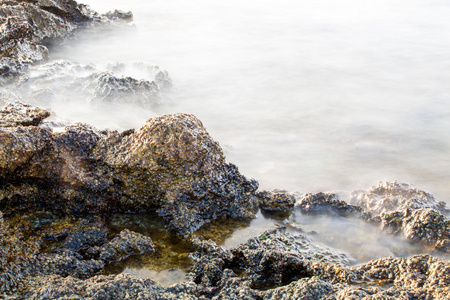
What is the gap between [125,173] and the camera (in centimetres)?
389

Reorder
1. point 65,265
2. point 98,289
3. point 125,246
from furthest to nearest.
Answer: point 125,246 → point 65,265 → point 98,289

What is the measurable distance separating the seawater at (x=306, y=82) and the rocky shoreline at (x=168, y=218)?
102 centimetres

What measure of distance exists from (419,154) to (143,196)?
14.7 feet

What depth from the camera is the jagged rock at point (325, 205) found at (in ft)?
14.3

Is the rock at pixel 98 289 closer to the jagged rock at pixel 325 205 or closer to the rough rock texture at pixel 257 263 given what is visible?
the rough rock texture at pixel 257 263

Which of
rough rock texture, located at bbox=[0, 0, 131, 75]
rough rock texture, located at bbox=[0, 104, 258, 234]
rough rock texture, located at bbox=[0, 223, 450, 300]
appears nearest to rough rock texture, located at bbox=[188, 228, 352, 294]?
rough rock texture, located at bbox=[0, 223, 450, 300]

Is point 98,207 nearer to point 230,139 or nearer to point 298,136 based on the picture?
point 230,139

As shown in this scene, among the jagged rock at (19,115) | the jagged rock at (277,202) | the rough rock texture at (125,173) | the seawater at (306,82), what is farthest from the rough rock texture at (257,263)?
the jagged rock at (19,115)

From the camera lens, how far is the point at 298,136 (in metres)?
6.83

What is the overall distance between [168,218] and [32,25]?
761 cm

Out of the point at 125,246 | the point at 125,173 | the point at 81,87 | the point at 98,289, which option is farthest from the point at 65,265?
the point at 81,87

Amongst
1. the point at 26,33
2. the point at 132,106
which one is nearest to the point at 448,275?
the point at 132,106

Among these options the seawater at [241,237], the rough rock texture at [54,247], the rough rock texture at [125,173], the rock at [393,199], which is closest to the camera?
the rough rock texture at [54,247]

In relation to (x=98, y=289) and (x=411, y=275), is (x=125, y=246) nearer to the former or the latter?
(x=98, y=289)
